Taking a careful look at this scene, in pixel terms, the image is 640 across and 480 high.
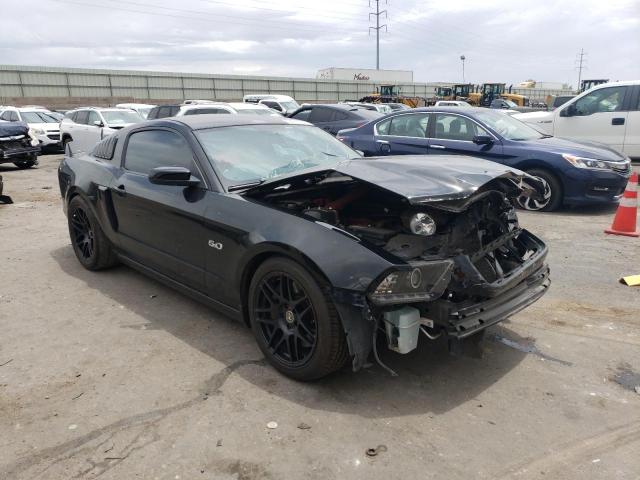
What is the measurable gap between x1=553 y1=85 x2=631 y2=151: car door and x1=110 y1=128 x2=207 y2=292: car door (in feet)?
29.9

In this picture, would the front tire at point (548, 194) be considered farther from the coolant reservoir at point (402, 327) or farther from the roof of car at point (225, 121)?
the coolant reservoir at point (402, 327)

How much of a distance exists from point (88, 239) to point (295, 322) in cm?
315

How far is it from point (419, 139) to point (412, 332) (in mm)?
6307

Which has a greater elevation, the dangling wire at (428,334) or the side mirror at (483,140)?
the side mirror at (483,140)

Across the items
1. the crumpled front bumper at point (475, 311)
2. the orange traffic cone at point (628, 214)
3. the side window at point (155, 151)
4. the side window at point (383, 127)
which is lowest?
the orange traffic cone at point (628, 214)

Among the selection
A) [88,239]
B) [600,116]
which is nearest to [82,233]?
[88,239]

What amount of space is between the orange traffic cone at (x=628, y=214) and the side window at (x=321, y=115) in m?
8.03

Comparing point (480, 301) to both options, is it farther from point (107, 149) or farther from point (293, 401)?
point (107, 149)

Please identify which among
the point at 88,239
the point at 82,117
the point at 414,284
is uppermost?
the point at 82,117

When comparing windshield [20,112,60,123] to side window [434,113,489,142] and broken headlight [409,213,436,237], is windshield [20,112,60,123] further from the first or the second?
broken headlight [409,213,436,237]

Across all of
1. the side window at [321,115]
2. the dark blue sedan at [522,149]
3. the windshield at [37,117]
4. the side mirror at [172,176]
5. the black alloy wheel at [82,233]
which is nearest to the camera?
the side mirror at [172,176]

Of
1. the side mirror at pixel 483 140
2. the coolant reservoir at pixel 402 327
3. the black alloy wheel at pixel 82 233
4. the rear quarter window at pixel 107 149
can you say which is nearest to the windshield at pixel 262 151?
the coolant reservoir at pixel 402 327

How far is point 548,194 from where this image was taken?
7609mm

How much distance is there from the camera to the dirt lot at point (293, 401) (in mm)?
2514
